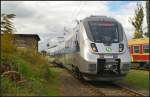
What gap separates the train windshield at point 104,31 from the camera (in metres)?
19.9

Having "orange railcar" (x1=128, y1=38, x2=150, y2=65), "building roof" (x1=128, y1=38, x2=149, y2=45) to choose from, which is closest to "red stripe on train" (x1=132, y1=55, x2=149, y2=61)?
"orange railcar" (x1=128, y1=38, x2=150, y2=65)

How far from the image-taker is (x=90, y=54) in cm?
1917

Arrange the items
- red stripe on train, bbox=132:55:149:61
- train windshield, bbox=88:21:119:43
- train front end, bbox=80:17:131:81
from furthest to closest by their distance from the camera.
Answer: red stripe on train, bbox=132:55:149:61 → train windshield, bbox=88:21:119:43 → train front end, bbox=80:17:131:81

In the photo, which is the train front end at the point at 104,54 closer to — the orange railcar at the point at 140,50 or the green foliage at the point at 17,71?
the green foliage at the point at 17,71

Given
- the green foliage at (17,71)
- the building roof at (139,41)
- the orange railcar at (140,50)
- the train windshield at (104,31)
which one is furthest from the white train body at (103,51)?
the building roof at (139,41)

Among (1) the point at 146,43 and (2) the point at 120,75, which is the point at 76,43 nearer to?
(2) the point at 120,75

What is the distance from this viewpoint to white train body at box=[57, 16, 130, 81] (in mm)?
19125

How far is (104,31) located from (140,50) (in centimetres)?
1873

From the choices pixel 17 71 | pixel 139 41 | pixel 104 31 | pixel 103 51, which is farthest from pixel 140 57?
pixel 17 71

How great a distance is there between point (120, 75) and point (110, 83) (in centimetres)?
220

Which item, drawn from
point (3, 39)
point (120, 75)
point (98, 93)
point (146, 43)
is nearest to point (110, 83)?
point (120, 75)

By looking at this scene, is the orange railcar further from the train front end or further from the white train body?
the train front end

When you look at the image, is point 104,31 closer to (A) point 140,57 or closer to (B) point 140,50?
(A) point 140,57

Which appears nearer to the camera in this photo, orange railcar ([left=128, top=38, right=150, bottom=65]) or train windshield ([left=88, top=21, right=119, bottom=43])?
train windshield ([left=88, top=21, right=119, bottom=43])
